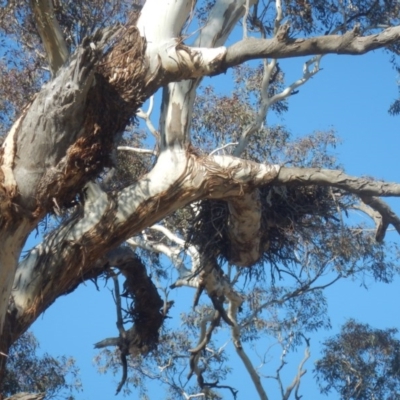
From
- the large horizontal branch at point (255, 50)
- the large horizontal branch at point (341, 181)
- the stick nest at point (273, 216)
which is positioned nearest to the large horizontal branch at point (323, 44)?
the large horizontal branch at point (255, 50)

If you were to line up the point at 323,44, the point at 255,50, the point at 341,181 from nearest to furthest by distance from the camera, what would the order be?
the point at 323,44 < the point at 255,50 < the point at 341,181

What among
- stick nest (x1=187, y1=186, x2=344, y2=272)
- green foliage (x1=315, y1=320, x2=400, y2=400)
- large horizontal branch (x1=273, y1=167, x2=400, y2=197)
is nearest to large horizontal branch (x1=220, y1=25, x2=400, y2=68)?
large horizontal branch (x1=273, y1=167, x2=400, y2=197)

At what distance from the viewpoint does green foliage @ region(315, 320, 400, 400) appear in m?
14.1

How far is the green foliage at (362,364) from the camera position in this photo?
14.1 m

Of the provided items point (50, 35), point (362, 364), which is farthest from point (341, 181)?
point (362, 364)

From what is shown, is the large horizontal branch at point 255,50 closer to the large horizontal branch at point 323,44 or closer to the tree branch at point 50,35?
the large horizontal branch at point 323,44

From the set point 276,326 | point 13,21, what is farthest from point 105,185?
point 276,326

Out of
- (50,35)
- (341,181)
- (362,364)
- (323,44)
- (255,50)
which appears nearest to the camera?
(323,44)

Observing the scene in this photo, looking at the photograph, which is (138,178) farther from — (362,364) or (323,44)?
(362,364)

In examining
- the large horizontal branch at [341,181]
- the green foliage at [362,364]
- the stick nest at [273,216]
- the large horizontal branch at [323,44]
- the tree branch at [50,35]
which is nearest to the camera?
the large horizontal branch at [323,44]

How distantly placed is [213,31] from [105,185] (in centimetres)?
171

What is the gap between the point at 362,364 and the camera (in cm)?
1411

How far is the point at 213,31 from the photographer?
7.62 meters

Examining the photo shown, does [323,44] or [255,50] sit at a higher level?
[323,44]
